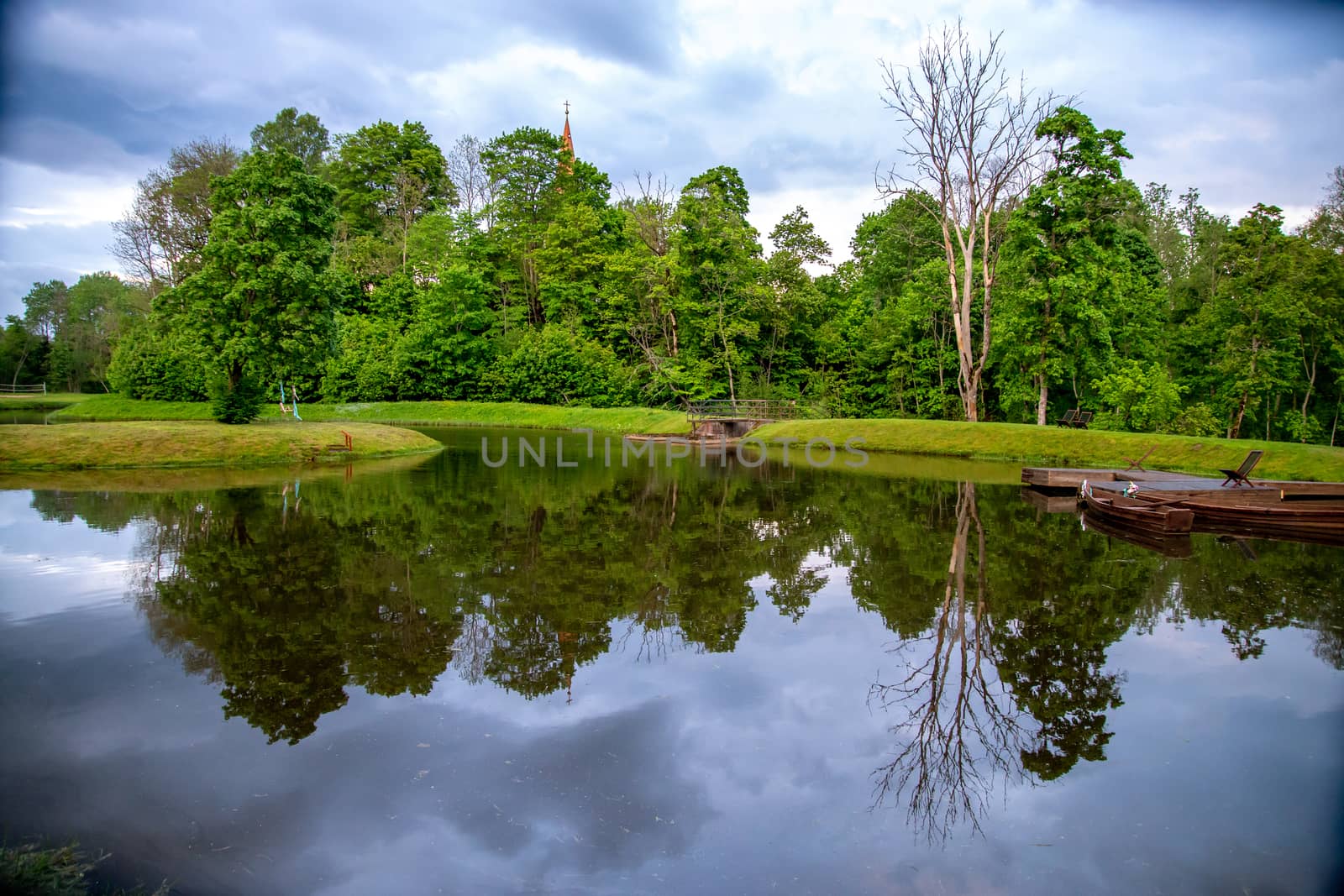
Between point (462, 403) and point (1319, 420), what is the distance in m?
46.6

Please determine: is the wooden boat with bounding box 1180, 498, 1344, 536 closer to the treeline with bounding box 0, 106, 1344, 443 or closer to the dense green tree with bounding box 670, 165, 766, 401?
the treeline with bounding box 0, 106, 1344, 443

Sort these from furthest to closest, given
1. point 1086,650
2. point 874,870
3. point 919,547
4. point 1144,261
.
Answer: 1. point 1144,261
2. point 919,547
3. point 1086,650
4. point 874,870

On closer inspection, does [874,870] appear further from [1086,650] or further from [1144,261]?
[1144,261]

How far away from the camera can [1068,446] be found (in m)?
28.1

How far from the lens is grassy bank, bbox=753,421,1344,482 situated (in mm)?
22859

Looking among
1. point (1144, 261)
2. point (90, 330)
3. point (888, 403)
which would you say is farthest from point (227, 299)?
point (90, 330)

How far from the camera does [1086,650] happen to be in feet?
26.5

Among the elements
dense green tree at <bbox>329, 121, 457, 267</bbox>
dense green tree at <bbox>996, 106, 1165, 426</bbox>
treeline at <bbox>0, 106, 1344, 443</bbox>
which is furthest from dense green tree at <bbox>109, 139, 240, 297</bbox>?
dense green tree at <bbox>996, 106, 1165, 426</bbox>

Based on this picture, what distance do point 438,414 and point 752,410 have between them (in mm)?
21632

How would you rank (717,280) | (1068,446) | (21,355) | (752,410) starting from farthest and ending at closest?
(21,355) < (717,280) < (752,410) < (1068,446)

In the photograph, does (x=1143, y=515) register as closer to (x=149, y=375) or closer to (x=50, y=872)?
(x=50, y=872)

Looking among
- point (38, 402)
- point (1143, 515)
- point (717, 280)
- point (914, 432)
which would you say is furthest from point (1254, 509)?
point (38, 402)

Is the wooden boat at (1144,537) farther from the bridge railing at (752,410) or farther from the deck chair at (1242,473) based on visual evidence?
the bridge railing at (752,410)

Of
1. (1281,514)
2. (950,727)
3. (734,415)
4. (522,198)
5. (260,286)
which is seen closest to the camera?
(950,727)
